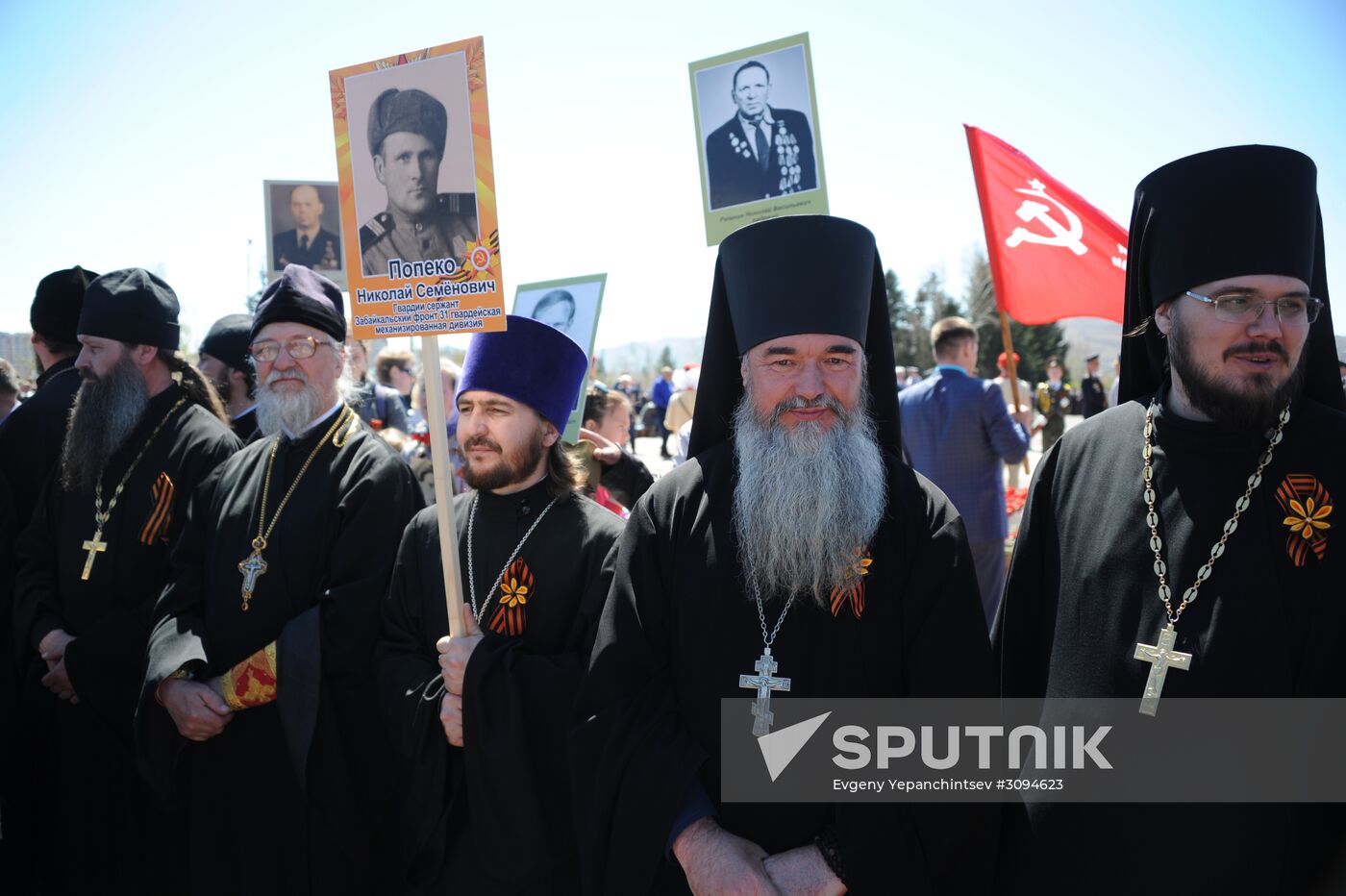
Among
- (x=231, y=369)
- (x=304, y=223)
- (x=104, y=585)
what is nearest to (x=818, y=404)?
(x=104, y=585)

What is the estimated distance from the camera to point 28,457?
453 centimetres

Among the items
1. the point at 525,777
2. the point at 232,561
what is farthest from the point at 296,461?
the point at 525,777

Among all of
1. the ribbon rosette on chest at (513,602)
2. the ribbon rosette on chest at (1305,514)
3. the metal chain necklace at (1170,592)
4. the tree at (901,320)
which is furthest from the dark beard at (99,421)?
the tree at (901,320)

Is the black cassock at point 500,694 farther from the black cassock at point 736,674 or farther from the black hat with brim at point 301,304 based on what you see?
the black hat with brim at point 301,304

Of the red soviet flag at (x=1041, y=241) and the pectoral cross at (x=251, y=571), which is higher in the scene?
the red soviet flag at (x=1041, y=241)

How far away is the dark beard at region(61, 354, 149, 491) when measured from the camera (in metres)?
3.98

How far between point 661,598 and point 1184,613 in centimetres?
125

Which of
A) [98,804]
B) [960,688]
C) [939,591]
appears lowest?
[98,804]

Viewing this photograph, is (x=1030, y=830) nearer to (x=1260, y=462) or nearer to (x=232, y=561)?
(x=1260, y=462)

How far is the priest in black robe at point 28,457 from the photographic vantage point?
4016mm

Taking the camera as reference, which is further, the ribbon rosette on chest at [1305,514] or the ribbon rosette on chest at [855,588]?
the ribbon rosette on chest at [855,588]

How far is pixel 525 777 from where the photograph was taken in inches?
104

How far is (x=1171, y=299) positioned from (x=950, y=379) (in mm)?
3986

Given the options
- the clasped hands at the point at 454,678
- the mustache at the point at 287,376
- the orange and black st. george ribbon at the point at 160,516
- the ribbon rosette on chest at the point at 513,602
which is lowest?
the clasped hands at the point at 454,678
